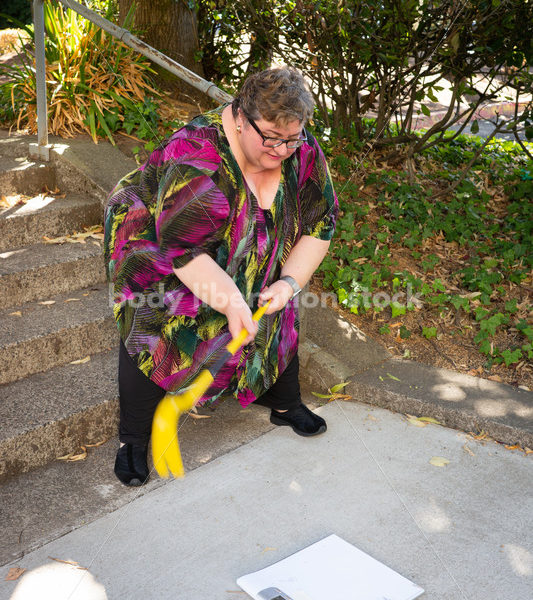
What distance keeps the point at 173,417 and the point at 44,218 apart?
1669mm

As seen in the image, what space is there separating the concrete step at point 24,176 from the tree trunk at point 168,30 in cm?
155

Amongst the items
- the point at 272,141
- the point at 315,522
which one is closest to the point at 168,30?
the point at 272,141

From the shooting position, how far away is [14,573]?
7.16ft

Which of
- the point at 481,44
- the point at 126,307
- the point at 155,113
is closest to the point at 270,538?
the point at 126,307

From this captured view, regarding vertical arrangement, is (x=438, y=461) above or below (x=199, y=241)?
below

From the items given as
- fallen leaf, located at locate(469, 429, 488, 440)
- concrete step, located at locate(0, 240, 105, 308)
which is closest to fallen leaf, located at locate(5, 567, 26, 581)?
concrete step, located at locate(0, 240, 105, 308)

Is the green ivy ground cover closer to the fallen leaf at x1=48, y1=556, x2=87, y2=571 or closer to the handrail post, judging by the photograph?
the handrail post

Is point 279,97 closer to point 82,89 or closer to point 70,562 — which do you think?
point 70,562

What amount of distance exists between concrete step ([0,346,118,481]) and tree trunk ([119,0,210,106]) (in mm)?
2959

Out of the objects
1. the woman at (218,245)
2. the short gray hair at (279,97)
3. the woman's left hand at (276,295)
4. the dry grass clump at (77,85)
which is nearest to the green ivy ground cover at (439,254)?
the woman at (218,245)

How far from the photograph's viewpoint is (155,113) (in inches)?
189

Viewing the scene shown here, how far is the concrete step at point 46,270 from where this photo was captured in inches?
133

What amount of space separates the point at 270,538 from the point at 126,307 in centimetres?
106

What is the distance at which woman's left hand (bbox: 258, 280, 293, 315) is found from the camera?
258cm
